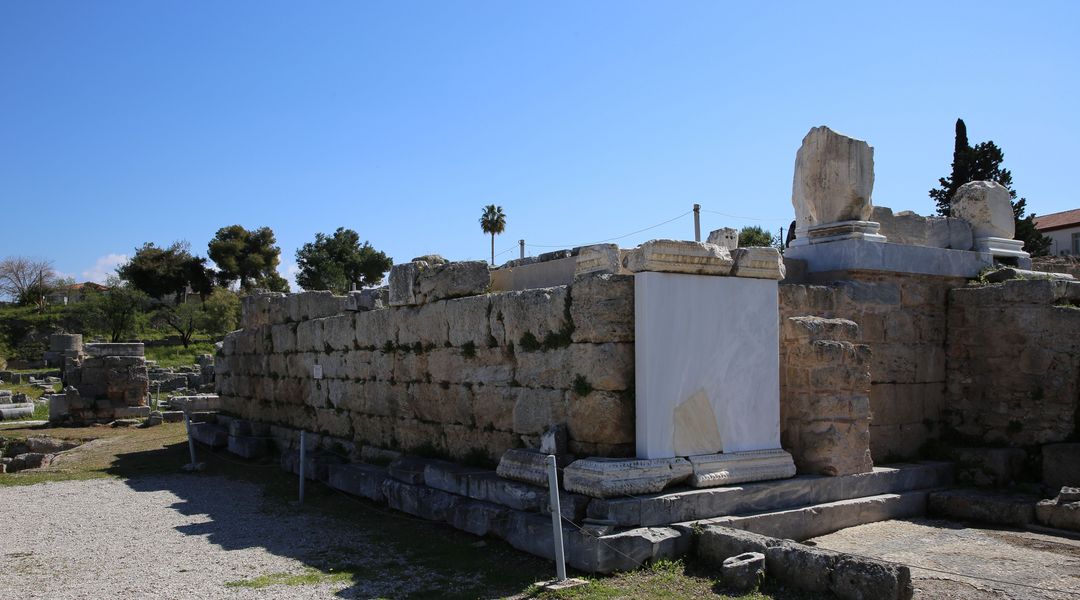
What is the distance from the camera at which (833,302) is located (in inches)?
311

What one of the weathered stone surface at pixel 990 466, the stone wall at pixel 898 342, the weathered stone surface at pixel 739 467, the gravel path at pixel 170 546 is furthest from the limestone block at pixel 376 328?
the weathered stone surface at pixel 990 466

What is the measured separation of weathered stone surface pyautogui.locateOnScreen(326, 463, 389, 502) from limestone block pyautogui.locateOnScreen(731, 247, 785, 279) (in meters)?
4.46

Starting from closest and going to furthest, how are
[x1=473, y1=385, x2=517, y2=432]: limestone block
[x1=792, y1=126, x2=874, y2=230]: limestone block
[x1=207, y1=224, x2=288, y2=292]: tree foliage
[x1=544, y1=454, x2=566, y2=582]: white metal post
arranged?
[x1=544, y1=454, x2=566, y2=582]: white metal post < [x1=473, y1=385, x2=517, y2=432]: limestone block < [x1=792, y1=126, x2=874, y2=230]: limestone block < [x1=207, y1=224, x2=288, y2=292]: tree foliage

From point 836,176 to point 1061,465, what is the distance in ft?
11.5

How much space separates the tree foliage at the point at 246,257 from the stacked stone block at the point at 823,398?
158ft

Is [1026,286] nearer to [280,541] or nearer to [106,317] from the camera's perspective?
[280,541]

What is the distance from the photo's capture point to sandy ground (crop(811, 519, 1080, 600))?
530 cm

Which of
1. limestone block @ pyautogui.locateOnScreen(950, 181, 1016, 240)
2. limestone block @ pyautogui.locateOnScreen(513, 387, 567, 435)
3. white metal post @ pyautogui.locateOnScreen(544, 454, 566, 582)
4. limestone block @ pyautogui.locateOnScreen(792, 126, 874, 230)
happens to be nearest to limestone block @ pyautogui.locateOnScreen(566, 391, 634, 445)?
limestone block @ pyautogui.locateOnScreen(513, 387, 567, 435)

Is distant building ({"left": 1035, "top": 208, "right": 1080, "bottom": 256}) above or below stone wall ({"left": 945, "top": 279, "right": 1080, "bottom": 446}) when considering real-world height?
above

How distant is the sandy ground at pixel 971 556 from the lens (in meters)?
5.30

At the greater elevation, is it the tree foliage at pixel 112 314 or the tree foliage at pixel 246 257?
the tree foliage at pixel 246 257

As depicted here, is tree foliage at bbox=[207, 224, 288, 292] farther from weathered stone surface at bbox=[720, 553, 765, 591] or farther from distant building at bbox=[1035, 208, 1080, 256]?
weathered stone surface at bbox=[720, 553, 765, 591]

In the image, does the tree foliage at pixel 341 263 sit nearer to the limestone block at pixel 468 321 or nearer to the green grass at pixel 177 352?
the green grass at pixel 177 352

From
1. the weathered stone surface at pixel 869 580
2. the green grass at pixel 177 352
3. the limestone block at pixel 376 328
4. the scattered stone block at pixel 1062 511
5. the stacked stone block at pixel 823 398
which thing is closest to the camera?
the weathered stone surface at pixel 869 580
